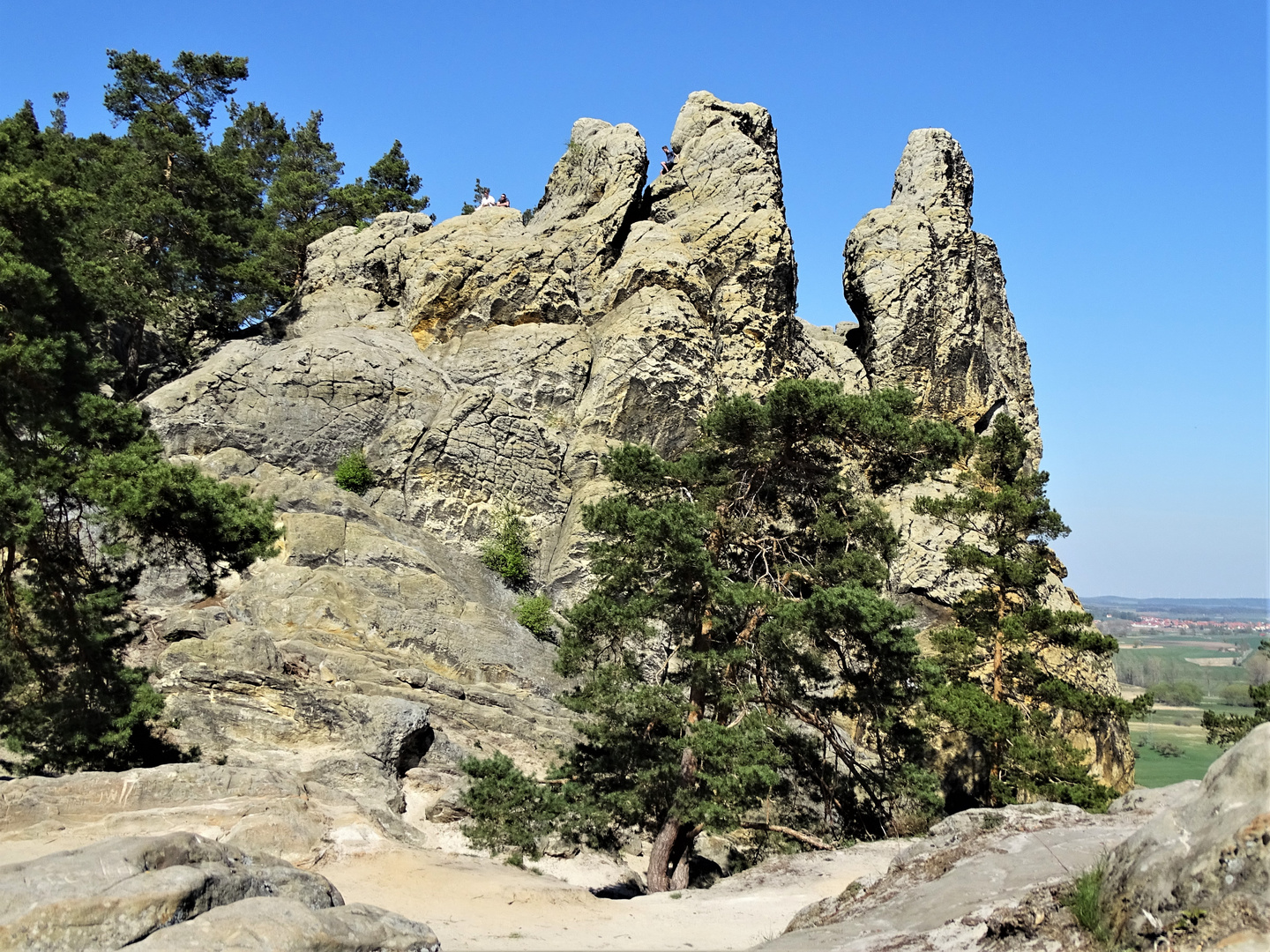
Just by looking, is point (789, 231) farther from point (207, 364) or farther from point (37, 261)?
point (37, 261)

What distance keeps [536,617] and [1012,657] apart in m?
12.6

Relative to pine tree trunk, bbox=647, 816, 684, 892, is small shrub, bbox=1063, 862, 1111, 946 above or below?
above

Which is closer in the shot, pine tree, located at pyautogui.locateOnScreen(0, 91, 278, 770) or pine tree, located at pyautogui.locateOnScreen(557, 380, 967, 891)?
pine tree, located at pyautogui.locateOnScreen(0, 91, 278, 770)

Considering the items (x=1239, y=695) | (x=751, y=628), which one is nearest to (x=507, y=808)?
(x=751, y=628)

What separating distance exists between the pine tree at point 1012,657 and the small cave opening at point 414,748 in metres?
11.4

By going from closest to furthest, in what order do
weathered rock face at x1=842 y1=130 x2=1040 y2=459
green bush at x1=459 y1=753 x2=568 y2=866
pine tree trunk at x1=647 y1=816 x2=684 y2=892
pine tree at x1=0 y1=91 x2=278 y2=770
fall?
green bush at x1=459 y1=753 x2=568 y2=866 → pine tree at x1=0 y1=91 x2=278 y2=770 → pine tree trunk at x1=647 y1=816 x2=684 y2=892 → weathered rock face at x1=842 y1=130 x2=1040 y2=459

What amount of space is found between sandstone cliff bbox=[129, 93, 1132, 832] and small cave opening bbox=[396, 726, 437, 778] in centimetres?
8

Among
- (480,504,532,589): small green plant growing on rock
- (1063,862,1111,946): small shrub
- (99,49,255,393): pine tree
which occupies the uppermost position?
(99,49,255,393): pine tree

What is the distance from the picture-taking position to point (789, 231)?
3409 centimetres

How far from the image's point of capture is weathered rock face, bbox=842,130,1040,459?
35.1 m

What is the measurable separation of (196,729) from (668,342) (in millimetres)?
18166

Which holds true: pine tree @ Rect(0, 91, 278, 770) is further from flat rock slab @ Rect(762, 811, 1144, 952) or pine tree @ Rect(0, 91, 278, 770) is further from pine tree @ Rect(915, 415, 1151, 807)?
pine tree @ Rect(915, 415, 1151, 807)

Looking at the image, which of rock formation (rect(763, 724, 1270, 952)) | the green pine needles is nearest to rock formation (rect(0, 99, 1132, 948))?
the green pine needles

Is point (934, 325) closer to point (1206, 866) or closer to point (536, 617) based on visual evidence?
point (536, 617)
